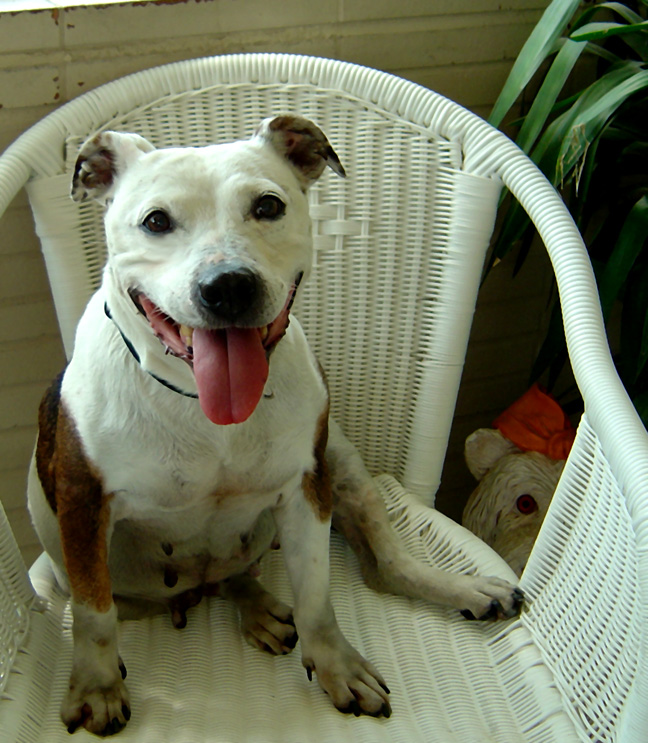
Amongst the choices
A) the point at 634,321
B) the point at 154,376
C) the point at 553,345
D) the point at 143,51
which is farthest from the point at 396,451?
the point at 143,51

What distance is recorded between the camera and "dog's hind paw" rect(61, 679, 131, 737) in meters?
1.09

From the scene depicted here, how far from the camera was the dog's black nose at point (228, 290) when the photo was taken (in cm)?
93

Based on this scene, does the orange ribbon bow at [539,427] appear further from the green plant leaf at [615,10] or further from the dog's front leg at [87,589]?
the dog's front leg at [87,589]

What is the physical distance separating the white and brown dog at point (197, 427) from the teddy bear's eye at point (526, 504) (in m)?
0.45

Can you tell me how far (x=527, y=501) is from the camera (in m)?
1.72

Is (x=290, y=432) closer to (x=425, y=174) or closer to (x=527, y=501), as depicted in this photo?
(x=425, y=174)

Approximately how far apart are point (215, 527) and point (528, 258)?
3.72 ft

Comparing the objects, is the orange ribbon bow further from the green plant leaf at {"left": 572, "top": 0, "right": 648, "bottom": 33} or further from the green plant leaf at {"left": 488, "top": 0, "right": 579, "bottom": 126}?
the green plant leaf at {"left": 572, "top": 0, "right": 648, "bottom": 33}

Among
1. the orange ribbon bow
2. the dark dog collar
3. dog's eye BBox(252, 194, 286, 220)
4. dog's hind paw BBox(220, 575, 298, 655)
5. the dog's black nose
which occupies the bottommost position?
the orange ribbon bow

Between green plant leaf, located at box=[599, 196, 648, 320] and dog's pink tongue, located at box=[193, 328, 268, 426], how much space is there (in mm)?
782

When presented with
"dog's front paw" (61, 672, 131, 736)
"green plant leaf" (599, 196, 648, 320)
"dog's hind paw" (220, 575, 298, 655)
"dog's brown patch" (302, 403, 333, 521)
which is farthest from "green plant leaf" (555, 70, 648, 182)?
"dog's front paw" (61, 672, 131, 736)

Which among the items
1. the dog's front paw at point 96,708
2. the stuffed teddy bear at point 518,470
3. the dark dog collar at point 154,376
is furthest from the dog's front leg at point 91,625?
the stuffed teddy bear at point 518,470

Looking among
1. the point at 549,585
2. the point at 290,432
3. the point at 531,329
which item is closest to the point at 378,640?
the point at 549,585

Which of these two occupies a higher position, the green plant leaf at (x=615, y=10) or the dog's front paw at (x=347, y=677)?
the green plant leaf at (x=615, y=10)
